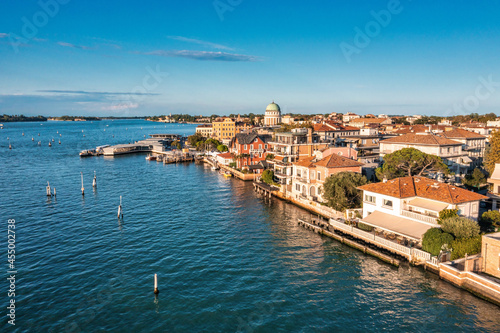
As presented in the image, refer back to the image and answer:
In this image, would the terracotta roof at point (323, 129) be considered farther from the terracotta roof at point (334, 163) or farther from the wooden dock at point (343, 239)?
the wooden dock at point (343, 239)

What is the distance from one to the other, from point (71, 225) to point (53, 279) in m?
15.3

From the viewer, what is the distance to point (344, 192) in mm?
41531

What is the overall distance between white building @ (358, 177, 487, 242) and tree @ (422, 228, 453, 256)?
1.19 meters

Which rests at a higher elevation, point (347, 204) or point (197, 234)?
point (347, 204)

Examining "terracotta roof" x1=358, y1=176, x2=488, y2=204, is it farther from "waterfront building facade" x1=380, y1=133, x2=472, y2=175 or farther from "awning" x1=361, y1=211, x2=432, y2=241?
"waterfront building facade" x1=380, y1=133, x2=472, y2=175

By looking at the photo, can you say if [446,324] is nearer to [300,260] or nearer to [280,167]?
[300,260]

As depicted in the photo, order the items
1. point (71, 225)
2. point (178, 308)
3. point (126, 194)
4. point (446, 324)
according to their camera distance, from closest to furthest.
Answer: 1. point (446, 324)
2. point (178, 308)
3. point (71, 225)
4. point (126, 194)

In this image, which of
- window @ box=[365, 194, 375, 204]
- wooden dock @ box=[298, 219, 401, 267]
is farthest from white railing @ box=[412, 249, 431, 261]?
window @ box=[365, 194, 375, 204]

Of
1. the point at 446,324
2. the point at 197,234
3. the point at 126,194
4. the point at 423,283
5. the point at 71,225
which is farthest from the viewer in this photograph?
the point at 126,194

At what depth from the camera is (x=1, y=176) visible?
7638 centimetres

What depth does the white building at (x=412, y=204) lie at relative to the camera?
31.4m

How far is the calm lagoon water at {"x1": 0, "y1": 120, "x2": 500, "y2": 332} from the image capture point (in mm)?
21844

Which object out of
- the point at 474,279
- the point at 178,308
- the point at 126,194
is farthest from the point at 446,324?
the point at 126,194

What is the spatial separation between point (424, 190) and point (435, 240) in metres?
8.37
